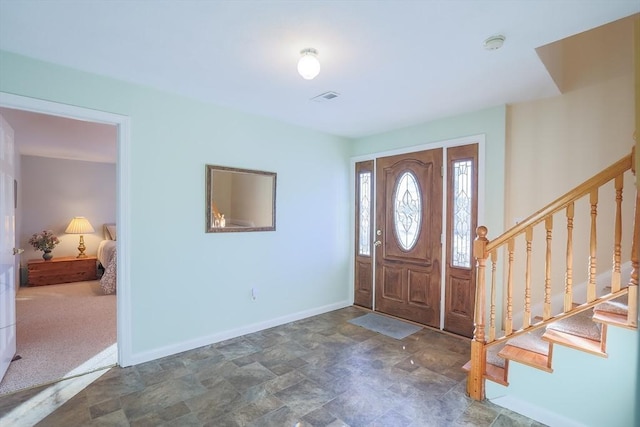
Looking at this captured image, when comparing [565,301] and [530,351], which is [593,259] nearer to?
[565,301]

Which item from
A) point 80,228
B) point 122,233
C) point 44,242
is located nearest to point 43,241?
point 44,242

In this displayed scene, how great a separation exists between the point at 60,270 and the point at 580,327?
7.26 m

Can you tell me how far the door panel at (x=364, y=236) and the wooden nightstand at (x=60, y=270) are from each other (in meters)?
5.01

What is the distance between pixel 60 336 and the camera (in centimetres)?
323

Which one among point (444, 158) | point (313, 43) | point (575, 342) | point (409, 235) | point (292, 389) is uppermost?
point (313, 43)

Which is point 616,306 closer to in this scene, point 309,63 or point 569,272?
point 569,272

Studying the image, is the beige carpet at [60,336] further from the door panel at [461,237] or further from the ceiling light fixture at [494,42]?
the ceiling light fixture at [494,42]

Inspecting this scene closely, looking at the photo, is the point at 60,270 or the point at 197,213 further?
the point at 60,270

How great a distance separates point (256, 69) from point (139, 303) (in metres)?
2.16

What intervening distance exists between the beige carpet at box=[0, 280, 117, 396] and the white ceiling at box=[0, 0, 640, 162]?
2.38 m

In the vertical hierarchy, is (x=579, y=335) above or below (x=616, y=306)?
below

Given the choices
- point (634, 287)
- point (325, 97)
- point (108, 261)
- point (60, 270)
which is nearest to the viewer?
point (634, 287)

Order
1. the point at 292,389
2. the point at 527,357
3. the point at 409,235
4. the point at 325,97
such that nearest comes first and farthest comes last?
the point at 527,357 < the point at 292,389 < the point at 325,97 < the point at 409,235

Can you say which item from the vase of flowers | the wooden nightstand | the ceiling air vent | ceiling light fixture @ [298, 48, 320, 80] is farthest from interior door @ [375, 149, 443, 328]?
the vase of flowers
